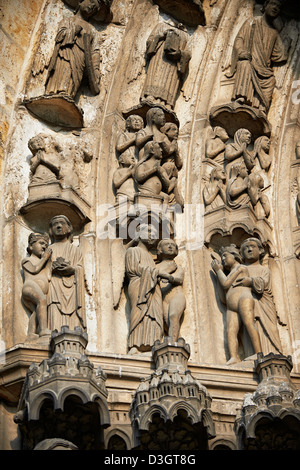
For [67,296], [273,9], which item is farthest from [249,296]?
[273,9]

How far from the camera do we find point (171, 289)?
1123cm

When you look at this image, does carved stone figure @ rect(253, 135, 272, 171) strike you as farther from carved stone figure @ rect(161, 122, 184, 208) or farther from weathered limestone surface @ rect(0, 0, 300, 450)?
carved stone figure @ rect(161, 122, 184, 208)

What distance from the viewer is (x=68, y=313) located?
10.8 metres

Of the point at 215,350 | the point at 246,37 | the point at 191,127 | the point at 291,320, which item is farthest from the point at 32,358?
the point at 246,37

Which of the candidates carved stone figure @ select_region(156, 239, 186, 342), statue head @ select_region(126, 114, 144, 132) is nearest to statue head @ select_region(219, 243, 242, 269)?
carved stone figure @ select_region(156, 239, 186, 342)

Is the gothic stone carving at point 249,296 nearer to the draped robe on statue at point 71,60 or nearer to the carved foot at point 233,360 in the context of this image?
the carved foot at point 233,360

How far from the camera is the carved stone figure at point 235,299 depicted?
10930 mm

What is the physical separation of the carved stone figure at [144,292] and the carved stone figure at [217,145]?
4.17 feet

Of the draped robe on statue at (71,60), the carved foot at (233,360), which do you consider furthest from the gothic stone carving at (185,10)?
the carved foot at (233,360)

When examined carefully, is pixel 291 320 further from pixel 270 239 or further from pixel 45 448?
pixel 45 448

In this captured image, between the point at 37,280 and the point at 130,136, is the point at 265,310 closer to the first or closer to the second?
the point at 37,280

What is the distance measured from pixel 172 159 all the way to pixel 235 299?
176 cm

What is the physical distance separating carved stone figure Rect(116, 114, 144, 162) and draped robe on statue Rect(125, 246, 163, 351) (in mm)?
1236

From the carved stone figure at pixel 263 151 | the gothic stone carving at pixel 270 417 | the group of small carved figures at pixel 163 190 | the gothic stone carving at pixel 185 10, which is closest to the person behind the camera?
the gothic stone carving at pixel 270 417
